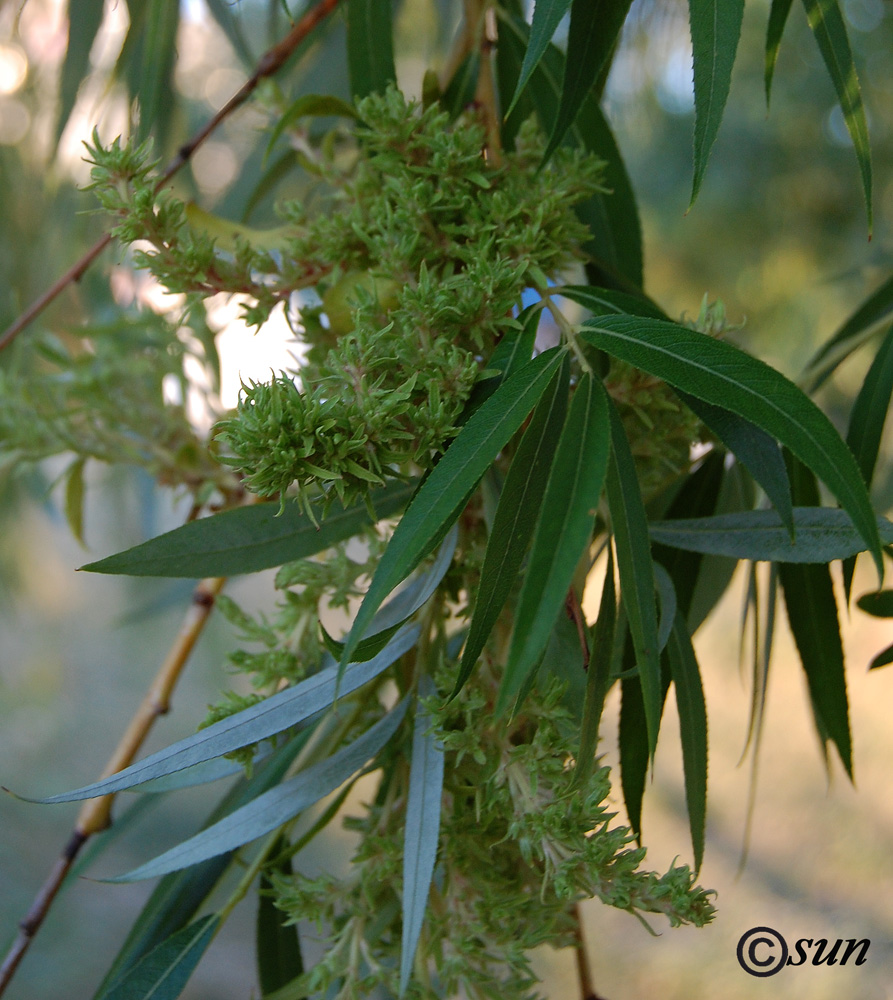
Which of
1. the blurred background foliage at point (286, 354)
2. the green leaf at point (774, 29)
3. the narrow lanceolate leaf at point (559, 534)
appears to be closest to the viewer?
the narrow lanceolate leaf at point (559, 534)

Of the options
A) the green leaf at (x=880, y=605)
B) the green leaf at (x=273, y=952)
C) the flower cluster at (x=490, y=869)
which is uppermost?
the green leaf at (x=880, y=605)

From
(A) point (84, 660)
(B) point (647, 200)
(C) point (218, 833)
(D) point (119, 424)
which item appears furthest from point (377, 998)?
(B) point (647, 200)

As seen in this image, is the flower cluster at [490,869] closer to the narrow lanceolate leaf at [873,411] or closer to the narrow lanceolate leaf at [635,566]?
the narrow lanceolate leaf at [635,566]

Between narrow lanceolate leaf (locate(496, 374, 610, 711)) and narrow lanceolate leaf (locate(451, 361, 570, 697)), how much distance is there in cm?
2

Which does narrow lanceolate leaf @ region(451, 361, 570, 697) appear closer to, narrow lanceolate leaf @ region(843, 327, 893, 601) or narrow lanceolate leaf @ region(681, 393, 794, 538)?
narrow lanceolate leaf @ region(681, 393, 794, 538)

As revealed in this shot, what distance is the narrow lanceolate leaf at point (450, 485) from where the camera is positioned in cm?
16

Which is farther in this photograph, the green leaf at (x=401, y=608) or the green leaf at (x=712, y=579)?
the green leaf at (x=712, y=579)

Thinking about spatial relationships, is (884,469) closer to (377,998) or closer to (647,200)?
(377,998)

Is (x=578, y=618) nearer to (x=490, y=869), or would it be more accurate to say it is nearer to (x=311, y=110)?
(x=490, y=869)

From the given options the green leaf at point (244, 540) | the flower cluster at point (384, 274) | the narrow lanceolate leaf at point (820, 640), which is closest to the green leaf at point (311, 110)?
the flower cluster at point (384, 274)

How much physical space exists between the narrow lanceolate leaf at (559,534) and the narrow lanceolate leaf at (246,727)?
62 mm

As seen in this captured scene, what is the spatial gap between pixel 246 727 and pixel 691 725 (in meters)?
0.13

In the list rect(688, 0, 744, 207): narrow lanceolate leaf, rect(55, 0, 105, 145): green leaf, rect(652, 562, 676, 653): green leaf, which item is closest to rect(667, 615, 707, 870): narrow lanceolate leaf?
rect(652, 562, 676, 653): green leaf

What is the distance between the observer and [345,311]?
0.76 ft
